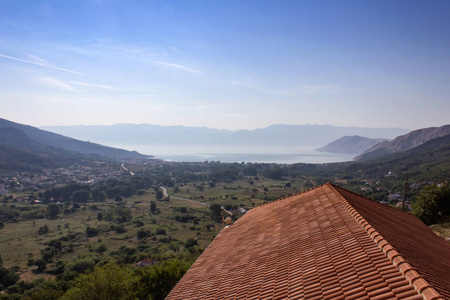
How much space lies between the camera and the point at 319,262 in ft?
14.3

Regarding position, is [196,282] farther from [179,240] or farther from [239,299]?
[179,240]

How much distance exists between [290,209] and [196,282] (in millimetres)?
3467

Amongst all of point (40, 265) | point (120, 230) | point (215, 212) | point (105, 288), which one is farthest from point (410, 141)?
point (105, 288)

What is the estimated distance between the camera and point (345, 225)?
539 cm

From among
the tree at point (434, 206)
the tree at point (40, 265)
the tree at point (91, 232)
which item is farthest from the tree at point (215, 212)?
the tree at point (434, 206)

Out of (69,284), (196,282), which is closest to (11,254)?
(69,284)

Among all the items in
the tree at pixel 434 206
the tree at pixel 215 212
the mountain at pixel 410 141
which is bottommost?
the tree at pixel 215 212

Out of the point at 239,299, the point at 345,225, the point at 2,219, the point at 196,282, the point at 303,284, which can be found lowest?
the point at 2,219

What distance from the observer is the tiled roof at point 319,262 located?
130 inches

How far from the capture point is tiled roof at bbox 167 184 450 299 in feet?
10.8

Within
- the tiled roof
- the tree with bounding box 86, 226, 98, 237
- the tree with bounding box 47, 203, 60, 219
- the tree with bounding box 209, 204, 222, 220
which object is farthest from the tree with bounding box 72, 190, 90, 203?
the tiled roof

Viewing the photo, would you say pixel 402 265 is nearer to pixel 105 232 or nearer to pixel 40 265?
pixel 40 265

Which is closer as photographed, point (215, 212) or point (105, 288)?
point (105, 288)

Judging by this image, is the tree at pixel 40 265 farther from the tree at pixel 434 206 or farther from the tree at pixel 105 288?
the tree at pixel 434 206
